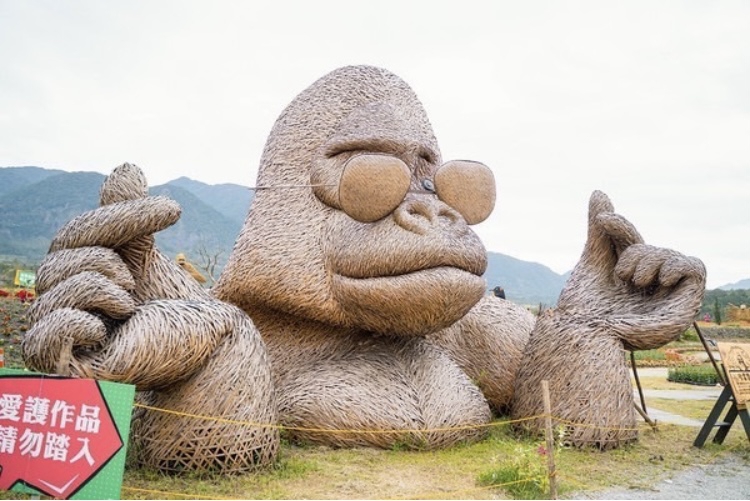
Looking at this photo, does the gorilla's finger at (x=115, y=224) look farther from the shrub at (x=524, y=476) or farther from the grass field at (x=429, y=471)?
the shrub at (x=524, y=476)

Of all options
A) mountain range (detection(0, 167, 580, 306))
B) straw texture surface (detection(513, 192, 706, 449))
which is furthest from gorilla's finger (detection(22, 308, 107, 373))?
mountain range (detection(0, 167, 580, 306))

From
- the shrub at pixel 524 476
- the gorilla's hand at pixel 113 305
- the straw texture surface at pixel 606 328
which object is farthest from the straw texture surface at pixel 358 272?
the gorilla's hand at pixel 113 305

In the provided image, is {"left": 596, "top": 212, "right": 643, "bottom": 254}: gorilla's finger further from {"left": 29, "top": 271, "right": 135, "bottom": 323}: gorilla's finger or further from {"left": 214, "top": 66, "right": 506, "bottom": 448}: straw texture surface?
{"left": 29, "top": 271, "right": 135, "bottom": 323}: gorilla's finger

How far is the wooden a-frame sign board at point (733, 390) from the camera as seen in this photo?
5.72 metres

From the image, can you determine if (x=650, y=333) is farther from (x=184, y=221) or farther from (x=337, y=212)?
(x=184, y=221)

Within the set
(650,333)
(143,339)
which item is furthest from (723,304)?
(143,339)

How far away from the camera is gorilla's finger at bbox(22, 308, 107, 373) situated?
3.50 meters

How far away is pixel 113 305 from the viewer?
376 centimetres

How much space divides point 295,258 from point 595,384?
2583mm

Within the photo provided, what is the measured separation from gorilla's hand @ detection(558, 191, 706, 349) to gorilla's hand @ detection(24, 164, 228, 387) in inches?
132

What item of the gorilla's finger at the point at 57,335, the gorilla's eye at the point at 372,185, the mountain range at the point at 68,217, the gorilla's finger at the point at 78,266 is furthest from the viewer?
the mountain range at the point at 68,217

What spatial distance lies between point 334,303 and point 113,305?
1873 millimetres

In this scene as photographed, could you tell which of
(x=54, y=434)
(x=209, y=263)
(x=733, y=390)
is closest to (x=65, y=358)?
(x=54, y=434)

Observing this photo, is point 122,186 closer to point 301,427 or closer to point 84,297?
point 84,297
